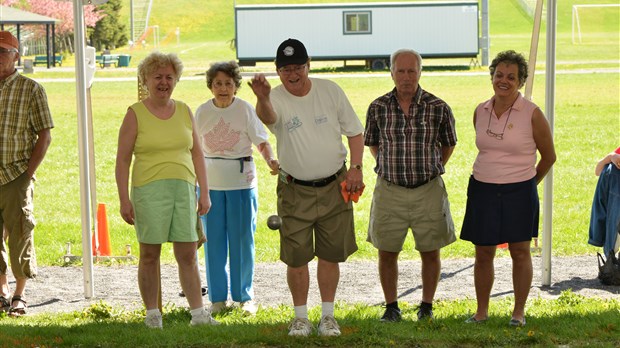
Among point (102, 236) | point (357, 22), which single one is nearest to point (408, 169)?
→ point (102, 236)

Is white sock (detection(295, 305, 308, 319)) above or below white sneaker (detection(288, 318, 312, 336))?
above

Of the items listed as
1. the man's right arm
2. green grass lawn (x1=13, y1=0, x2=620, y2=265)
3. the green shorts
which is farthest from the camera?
green grass lawn (x1=13, y1=0, x2=620, y2=265)

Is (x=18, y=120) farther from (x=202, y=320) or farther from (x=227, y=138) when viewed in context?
(x=202, y=320)

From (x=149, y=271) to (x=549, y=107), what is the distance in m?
3.01

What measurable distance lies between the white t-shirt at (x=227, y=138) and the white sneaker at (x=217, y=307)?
2.46 feet

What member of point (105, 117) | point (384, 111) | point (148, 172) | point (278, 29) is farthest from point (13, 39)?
point (278, 29)

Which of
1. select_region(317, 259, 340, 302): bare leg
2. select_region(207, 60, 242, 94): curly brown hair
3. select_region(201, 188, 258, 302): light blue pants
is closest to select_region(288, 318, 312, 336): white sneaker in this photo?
select_region(317, 259, 340, 302): bare leg

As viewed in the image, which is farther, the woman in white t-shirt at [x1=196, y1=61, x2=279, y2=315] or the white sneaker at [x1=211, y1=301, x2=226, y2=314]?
the white sneaker at [x1=211, y1=301, x2=226, y2=314]

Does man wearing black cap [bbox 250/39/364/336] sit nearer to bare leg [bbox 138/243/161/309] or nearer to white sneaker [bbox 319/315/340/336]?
white sneaker [bbox 319/315/340/336]

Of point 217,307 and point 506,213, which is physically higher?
point 506,213

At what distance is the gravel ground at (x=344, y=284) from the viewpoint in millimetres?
7000

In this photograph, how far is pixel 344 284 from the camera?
7566 millimetres

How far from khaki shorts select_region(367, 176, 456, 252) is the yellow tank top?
1.16 m

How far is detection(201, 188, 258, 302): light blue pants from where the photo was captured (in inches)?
254
